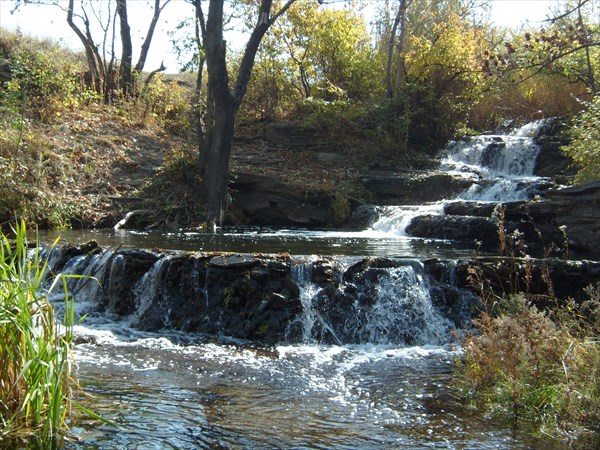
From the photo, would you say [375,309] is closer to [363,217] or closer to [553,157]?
[363,217]

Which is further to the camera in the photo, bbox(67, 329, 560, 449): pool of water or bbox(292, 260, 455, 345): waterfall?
bbox(292, 260, 455, 345): waterfall

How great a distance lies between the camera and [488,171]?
640 inches

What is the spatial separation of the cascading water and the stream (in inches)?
134

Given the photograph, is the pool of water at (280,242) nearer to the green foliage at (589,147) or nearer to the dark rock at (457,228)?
the dark rock at (457,228)

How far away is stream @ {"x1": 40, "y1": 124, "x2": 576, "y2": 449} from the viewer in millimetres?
4215

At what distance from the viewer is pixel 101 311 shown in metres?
8.30

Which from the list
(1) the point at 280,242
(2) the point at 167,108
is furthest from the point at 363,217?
(2) the point at 167,108

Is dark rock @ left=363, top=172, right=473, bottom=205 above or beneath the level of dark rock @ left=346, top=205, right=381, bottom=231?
above

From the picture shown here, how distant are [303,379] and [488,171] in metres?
11.9

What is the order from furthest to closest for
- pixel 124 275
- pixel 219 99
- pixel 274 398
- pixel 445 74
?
1. pixel 445 74
2. pixel 219 99
3. pixel 124 275
4. pixel 274 398

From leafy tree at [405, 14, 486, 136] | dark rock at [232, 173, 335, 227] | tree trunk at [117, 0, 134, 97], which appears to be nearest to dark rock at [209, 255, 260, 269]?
dark rock at [232, 173, 335, 227]

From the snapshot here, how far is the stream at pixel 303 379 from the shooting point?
4215mm

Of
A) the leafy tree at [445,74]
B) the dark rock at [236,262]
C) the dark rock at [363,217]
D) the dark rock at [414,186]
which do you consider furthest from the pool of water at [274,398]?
the leafy tree at [445,74]

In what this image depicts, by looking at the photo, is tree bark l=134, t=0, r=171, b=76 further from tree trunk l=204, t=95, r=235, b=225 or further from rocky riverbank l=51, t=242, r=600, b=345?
rocky riverbank l=51, t=242, r=600, b=345
